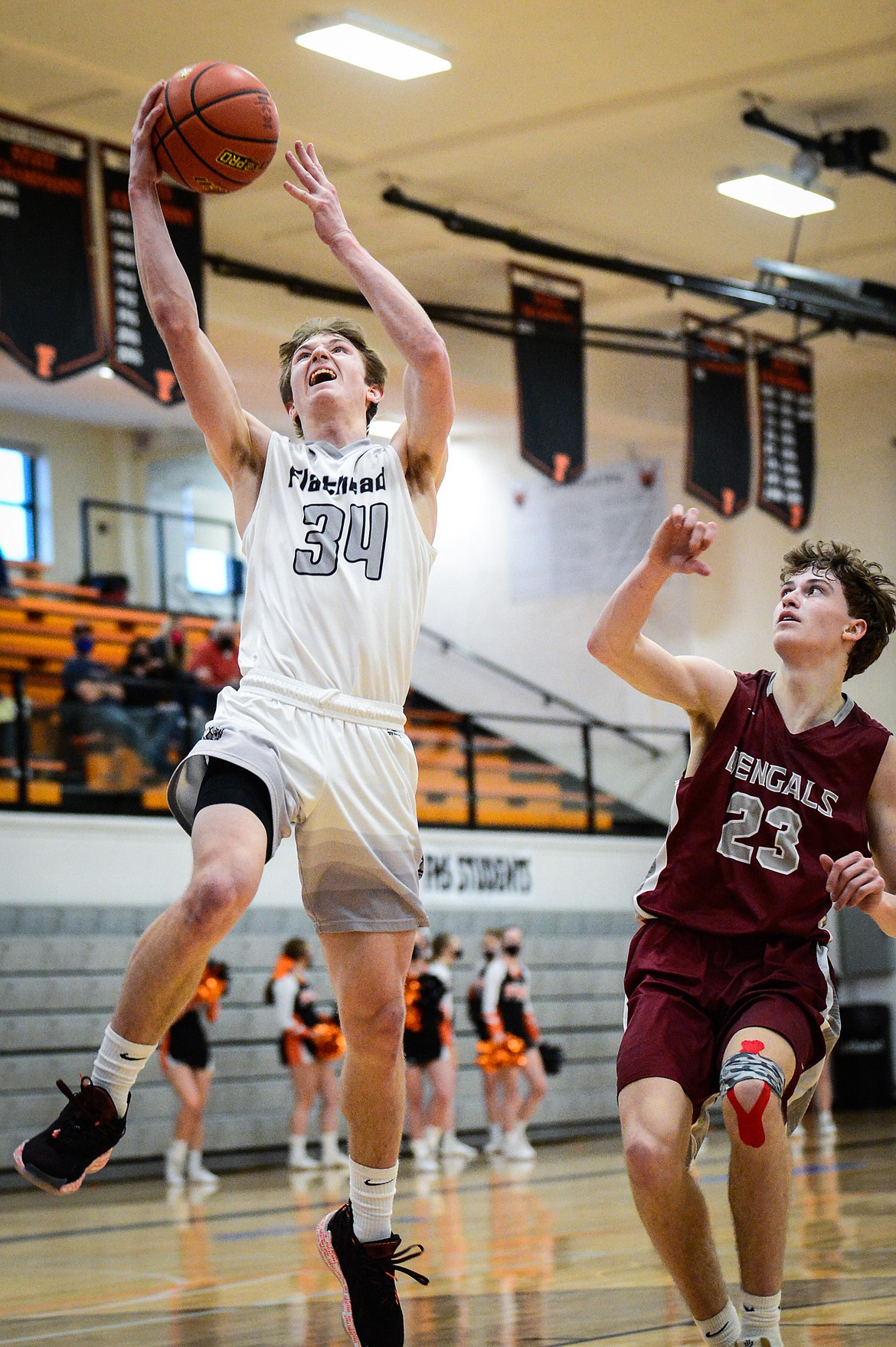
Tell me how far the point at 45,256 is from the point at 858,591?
7168mm

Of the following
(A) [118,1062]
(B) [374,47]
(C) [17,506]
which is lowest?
(A) [118,1062]

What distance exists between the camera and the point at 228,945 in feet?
44.4

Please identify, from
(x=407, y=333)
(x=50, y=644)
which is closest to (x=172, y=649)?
(x=50, y=644)

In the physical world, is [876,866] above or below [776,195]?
below

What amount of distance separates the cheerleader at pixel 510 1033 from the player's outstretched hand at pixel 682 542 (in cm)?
950

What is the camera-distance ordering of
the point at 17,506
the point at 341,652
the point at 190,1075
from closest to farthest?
the point at 341,652 < the point at 190,1075 < the point at 17,506

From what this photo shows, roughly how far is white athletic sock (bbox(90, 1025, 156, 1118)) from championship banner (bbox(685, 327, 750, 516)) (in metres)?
10.5

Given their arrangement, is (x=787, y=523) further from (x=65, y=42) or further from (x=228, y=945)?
(x=65, y=42)

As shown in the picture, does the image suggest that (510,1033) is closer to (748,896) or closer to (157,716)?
(157,716)

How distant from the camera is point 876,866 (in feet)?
13.2

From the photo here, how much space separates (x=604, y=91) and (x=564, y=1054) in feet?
28.1

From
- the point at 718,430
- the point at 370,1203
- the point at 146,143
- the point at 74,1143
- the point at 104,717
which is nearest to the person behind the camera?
the point at 74,1143

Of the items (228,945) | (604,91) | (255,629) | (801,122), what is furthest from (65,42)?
(255,629)

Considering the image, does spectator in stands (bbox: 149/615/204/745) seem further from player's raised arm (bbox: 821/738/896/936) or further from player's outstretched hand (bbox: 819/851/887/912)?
player's outstretched hand (bbox: 819/851/887/912)
